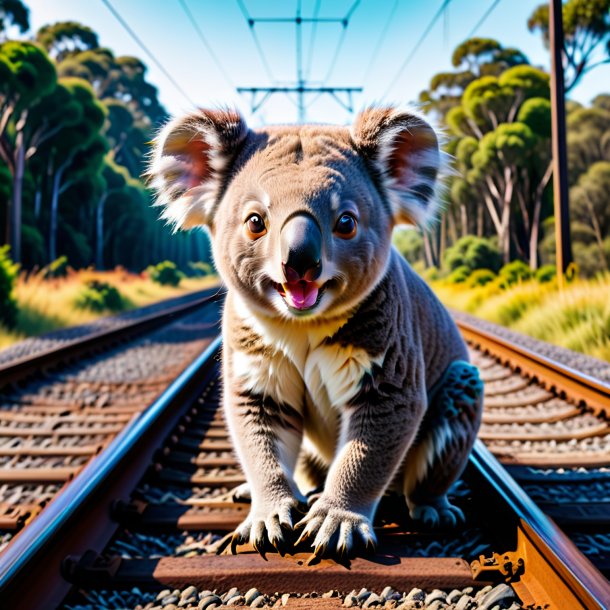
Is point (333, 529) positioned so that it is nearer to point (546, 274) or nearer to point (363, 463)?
point (363, 463)

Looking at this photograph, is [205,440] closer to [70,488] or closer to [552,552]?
[70,488]

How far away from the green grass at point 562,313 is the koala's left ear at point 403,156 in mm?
5455

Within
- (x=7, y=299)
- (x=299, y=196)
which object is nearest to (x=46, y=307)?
(x=7, y=299)

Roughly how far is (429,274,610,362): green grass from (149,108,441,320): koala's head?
5589 mm

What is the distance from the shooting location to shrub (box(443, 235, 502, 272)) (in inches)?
774

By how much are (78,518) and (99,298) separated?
43.5 ft

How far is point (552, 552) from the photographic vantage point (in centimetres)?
198

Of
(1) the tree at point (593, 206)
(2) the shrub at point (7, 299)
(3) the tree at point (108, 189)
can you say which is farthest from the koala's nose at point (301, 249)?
(3) the tree at point (108, 189)

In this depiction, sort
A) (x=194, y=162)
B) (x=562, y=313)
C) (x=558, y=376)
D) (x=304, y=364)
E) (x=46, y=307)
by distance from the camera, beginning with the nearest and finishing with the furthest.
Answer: (x=304, y=364) → (x=194, y=162) → (x=558, y=376) → (x=562, y=313) → (x=46, y=307)

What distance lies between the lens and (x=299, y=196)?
6.60 feet

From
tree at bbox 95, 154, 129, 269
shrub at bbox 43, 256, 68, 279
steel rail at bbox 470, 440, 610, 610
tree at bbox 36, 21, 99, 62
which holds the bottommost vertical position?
steel rail at bbox 470, 440, 610, 610

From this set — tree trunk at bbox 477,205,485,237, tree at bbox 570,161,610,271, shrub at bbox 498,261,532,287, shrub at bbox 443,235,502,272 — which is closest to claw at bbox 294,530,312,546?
shrub at bbox 498,261,532,287

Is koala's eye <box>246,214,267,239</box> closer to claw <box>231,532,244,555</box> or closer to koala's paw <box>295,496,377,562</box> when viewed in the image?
koala's paw <box>295,496,377,562</box>

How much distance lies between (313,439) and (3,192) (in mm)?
21022
